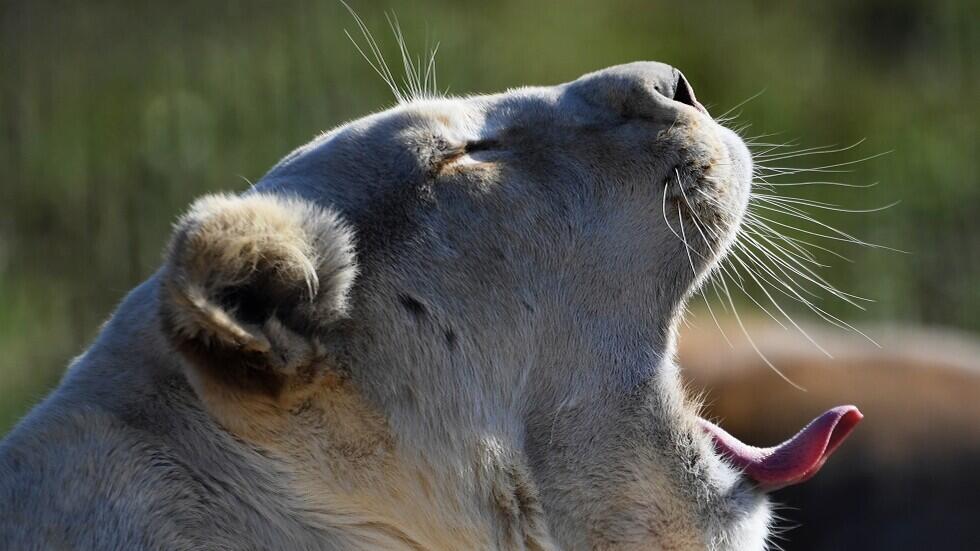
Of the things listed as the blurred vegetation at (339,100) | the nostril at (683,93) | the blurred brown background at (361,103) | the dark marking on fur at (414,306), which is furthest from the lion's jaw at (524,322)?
the blurred vegetation at (339,100)

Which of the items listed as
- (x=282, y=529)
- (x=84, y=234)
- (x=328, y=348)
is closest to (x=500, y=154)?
(x=328, y=348)

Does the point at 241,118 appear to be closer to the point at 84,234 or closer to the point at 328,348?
the point at 84,234

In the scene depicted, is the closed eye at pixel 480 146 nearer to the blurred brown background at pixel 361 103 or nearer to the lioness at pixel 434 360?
the lioness at pixel 434 360

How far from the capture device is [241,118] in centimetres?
792

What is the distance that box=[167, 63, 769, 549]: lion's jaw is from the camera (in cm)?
235

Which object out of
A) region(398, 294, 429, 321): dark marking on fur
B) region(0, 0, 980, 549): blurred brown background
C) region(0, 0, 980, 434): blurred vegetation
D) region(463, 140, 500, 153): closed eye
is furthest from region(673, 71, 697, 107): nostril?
region(0, 0, 980, 434): blurred vegetation

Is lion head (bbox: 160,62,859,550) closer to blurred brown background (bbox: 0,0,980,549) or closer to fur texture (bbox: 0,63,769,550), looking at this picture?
fur texture (bbox: 0,63,769,550)

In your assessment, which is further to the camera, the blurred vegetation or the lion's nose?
the blurred vegetation

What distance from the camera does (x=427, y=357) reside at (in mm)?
2396

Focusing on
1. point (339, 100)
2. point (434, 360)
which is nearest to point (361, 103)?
point (339, 100)

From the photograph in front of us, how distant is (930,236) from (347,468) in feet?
20.2

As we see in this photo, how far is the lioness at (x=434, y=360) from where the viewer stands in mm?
2162

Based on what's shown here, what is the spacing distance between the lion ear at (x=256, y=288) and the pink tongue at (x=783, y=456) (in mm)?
831

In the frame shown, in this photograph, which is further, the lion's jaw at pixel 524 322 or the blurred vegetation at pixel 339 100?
the blurred vegetation at pixel 339 100
